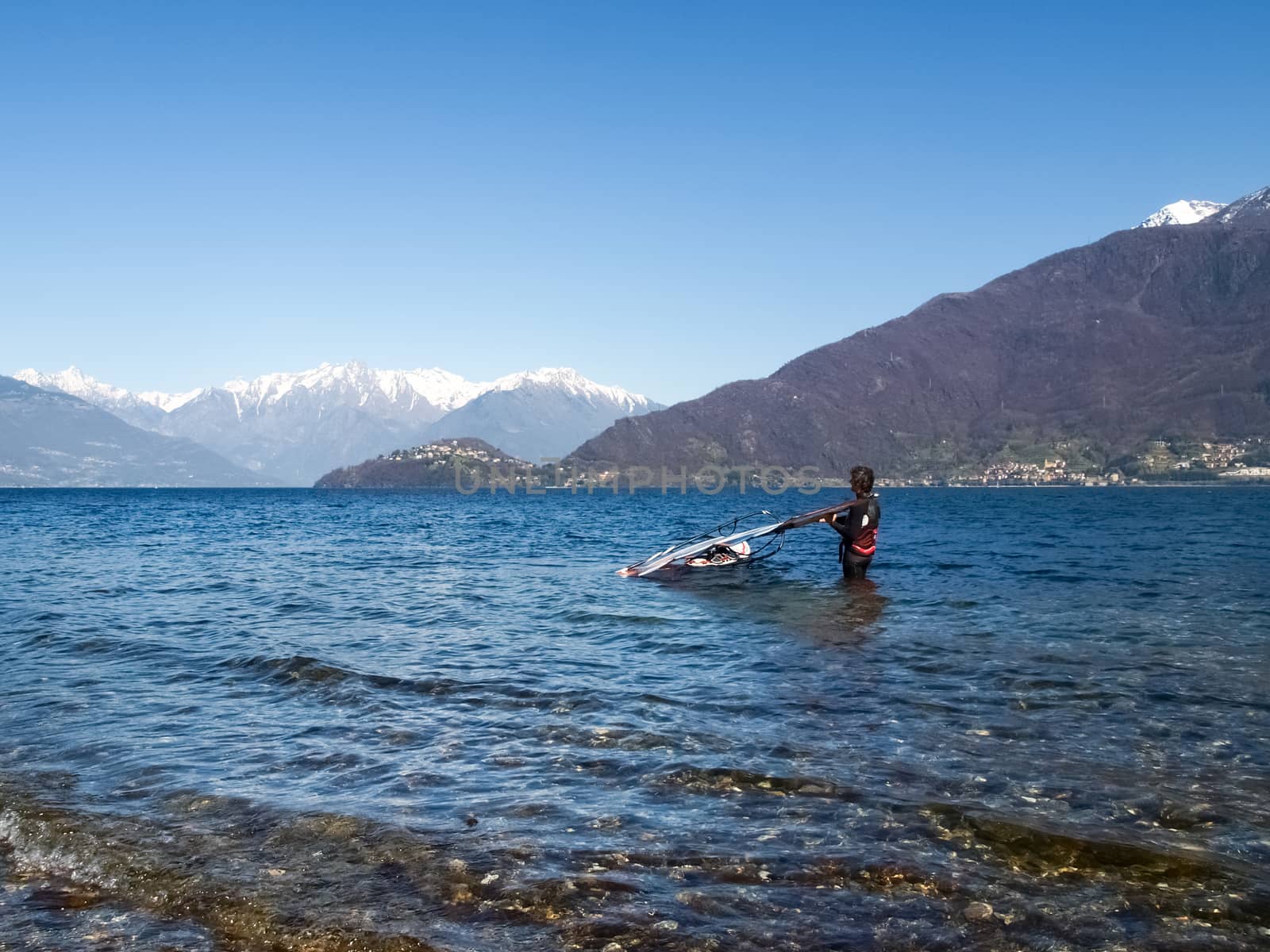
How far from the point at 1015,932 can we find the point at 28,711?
13.3 metres

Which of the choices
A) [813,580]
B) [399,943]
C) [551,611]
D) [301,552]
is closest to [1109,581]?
[813,580]

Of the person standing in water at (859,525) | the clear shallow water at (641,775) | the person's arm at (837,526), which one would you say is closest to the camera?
the clear shallow water at (641,775)

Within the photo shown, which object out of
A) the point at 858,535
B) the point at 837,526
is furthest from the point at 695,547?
the point at 858,535

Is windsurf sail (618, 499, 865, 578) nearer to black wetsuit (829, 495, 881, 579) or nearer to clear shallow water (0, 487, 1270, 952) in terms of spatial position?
black wetsuit (829, 495, 881, 579)

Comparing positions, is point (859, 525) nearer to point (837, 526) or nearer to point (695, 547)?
point (837, 526)

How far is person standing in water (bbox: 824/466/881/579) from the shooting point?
83.5ft

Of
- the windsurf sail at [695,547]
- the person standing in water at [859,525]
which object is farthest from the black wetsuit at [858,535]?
the windsurf sail at [695,547]

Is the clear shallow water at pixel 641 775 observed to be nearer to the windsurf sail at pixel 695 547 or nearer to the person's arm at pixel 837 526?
the person's arm at pixel 837 526

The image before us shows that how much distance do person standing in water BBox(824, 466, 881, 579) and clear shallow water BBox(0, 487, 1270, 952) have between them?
10.1 ft

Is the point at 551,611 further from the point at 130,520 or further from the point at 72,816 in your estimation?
the point at 130,520

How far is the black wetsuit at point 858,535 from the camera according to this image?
25.8 meters

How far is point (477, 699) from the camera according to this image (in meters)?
13.4

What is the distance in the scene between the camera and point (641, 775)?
9914 millimetres

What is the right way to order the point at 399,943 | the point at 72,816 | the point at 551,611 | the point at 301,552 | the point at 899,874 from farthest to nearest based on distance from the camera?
the point at 301,552 → the point at 551,611 → the point at 72,816 → the point at 899,874 → the point at 399,943
